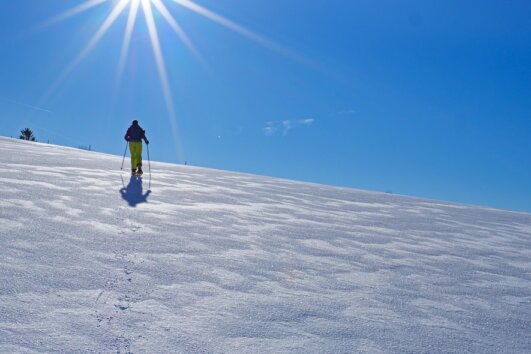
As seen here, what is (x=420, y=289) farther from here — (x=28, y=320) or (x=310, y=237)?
(x=28, y=320)

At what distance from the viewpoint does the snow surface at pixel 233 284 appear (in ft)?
9.24

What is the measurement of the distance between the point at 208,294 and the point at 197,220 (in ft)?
10.2

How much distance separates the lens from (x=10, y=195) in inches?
253

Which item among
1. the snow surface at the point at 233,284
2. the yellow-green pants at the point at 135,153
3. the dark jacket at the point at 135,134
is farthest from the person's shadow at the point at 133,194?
the dark jacket at the point at 135,134

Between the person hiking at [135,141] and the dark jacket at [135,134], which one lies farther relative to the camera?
the dark jacket at [135,134]

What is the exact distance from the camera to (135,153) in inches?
528

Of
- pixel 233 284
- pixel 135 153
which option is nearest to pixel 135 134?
pixel 135 153

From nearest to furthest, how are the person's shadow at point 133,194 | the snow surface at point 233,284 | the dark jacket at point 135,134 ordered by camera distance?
the snow surface at point 233,284 → the person's shadow at point 133,194 → the dark jacket at point 135,134

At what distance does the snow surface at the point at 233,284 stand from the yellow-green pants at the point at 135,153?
18.3 ft

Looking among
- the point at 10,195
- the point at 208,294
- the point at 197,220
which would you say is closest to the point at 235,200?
the point at 197,220

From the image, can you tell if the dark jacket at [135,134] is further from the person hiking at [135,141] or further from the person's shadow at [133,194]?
the person's shadow at [133,194]

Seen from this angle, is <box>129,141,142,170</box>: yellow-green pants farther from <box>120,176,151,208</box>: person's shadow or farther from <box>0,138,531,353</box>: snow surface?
<box>0,138,531,353</box>: snow surface

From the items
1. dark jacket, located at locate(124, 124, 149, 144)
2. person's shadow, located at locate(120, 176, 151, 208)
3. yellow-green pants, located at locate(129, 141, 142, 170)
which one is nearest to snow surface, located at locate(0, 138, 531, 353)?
person's shadow, located at locate(120, 176, 151, 208)

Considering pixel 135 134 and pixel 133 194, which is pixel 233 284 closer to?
pixel 133 194
